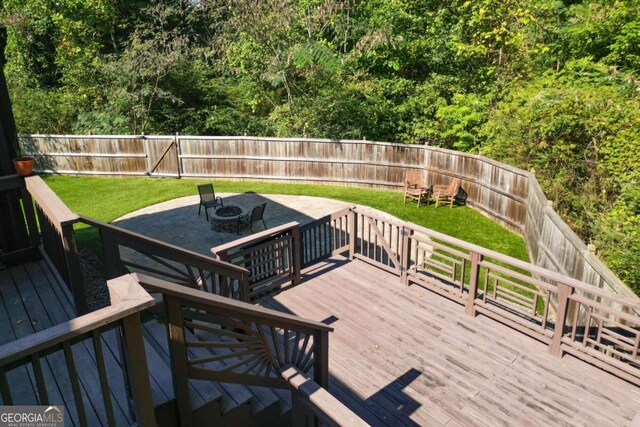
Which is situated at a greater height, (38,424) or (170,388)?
(38,424)

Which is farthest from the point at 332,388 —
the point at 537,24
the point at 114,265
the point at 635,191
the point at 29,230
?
the point at 537,24

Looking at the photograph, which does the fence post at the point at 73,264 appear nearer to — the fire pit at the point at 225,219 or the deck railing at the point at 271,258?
the deck railing at the point at 271,258

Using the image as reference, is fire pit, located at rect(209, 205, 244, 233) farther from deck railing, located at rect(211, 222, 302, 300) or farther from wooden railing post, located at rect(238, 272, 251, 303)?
wooden railing post, located at rect(238, 272, 251, 303)

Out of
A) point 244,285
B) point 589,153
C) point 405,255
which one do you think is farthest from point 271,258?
point 589,153

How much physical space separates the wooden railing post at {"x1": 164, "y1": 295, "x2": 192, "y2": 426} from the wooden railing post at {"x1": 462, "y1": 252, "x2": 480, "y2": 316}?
3735mm

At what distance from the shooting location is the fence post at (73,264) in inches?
163

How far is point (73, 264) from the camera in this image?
4301 millimetres

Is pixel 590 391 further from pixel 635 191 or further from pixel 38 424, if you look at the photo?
pixel 38 424

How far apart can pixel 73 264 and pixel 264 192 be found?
9.22 metres

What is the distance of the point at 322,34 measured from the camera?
1521 centimetres

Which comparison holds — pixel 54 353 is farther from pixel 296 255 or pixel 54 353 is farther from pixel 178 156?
pixel 178 156

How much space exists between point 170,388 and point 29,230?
3617 millimetres

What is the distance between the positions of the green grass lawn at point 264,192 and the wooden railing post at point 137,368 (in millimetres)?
6690

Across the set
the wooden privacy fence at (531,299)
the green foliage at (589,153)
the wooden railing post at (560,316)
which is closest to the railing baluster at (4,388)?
the wooden privacy fence at (531,299)
